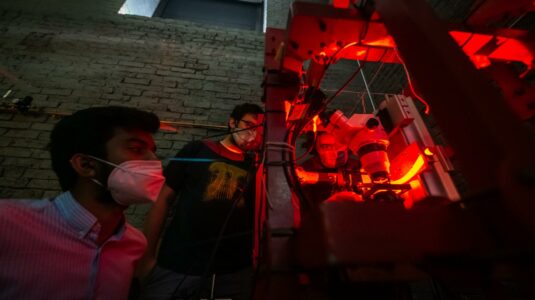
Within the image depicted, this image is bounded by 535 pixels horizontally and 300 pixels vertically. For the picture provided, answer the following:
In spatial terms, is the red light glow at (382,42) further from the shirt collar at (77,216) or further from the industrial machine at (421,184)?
the shirt collar at (77,216)

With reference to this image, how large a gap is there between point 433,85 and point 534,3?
1.04 meters

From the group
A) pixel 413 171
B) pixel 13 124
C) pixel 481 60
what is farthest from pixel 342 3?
pixel 13 124

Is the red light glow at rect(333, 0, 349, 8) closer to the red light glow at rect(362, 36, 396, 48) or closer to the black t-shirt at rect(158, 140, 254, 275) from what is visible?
the red light glow at rect(362, 36, 396, 48)

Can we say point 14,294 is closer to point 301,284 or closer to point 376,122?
point 301,284

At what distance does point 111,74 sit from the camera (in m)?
2.27

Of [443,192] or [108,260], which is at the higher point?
[443,192]

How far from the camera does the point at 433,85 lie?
1.39 ft

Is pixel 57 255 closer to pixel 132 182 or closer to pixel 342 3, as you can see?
pixel 132 182

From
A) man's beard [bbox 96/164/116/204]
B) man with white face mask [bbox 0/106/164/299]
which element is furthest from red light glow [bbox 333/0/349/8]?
man's beard [bbox 96/164/116/204]

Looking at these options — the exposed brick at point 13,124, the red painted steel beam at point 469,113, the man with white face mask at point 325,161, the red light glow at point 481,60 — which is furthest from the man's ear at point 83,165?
the red light glow at point 481,60

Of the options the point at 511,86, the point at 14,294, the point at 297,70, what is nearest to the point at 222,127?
the point at 297,70

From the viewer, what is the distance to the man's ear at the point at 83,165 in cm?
91

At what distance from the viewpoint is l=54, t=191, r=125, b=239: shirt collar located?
864 mm

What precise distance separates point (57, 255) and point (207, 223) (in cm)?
67
